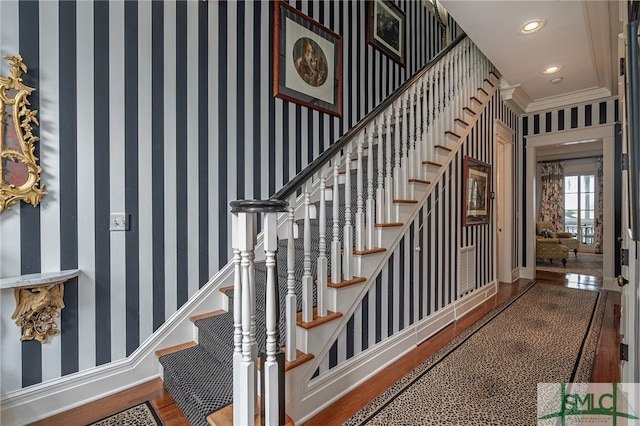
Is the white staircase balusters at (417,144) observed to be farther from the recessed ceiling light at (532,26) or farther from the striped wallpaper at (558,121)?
the striped wallpaper at (558,121)

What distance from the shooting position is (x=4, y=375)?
1.65 meters

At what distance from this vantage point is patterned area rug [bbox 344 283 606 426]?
67.5 inches

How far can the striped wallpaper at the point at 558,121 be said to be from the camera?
4.50 meters

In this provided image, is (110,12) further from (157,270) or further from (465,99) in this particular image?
(465,99)

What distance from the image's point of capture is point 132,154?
204 centimetres

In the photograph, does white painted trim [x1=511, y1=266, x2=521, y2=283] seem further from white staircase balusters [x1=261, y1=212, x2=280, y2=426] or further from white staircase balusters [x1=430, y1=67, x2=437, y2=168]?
white staircase balusters [x1=261, y1=212, x2=280, y2=426]

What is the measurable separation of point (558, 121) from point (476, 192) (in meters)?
2.59

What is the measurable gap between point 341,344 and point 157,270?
140cm

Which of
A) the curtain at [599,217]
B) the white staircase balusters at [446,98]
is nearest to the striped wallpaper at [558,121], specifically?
the white staircase balusters at [446,98]

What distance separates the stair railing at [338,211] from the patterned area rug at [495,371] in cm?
72

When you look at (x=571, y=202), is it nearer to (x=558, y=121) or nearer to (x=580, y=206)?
(x=580, y=206)

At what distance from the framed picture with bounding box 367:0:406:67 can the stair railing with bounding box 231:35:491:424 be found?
3.21 feet

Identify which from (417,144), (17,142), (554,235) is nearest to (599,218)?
(554,235)

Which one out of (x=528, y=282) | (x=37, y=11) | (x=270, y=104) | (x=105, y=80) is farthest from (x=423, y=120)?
(x=528, y=282)
